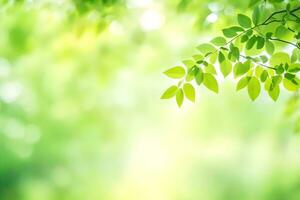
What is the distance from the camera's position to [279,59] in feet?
5.94

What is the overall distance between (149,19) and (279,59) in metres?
2.82

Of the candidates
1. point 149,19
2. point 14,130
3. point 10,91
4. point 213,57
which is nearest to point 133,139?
point 14,130

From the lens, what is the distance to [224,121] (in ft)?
33.0

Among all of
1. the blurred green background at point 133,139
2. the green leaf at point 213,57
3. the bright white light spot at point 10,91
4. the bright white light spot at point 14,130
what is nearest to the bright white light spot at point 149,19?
the blurred green background at point 133,139

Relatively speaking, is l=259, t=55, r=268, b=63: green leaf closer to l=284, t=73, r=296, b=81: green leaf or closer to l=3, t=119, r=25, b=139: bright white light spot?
l=284, t=73, r=296, b=81: green leaf

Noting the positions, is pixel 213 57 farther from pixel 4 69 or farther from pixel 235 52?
pixel 4 69

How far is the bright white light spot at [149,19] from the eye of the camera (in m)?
4.48

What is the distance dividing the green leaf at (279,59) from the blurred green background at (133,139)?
4248mm

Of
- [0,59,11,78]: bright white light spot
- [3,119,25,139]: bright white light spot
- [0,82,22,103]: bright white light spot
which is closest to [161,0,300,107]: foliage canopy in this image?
[0,59,11,78]: bright white light spot

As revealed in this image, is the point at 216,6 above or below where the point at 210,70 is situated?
above

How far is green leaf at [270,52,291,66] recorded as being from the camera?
1803 mm

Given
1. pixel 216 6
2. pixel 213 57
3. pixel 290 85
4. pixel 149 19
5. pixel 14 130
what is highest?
pixel 14 130

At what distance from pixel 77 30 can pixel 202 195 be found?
270 inches

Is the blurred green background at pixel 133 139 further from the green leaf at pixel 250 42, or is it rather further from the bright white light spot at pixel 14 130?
the green leaf at pixel 250 42
